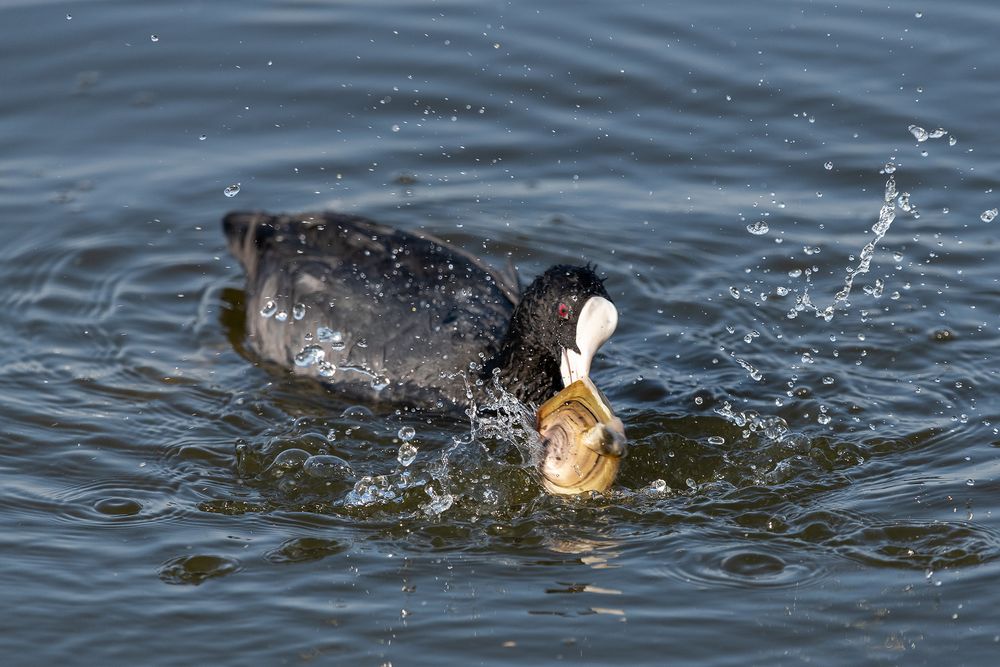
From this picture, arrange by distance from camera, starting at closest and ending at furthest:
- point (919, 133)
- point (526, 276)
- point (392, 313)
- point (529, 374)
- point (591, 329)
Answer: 1. point (591, 329)
2. point (529, 374)
3. point (392, 313)
4. point (526, 276)
5. point (919, 133)

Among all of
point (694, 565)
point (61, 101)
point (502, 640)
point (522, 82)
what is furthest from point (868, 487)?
point (61, 101)

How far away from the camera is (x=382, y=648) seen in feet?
14.4

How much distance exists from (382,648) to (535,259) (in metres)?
3.29

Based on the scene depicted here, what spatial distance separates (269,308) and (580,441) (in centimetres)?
204

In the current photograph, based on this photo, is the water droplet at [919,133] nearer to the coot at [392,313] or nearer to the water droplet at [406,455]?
the coot at [392,313]

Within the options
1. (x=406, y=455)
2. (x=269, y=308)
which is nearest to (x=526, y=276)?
(x=269, y=308)

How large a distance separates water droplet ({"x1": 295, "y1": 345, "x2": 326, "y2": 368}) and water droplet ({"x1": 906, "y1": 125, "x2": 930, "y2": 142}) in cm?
348

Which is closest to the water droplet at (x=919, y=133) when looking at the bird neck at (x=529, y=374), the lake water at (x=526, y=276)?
the lake water at (x=526, y=276)

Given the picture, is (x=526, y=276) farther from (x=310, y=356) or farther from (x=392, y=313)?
(x=310, y=356)

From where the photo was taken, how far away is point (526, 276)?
7.29 metres

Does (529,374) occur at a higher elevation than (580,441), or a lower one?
higher

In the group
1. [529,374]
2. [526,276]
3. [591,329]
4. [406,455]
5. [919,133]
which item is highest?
[919,133]

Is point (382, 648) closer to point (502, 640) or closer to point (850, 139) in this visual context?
point (502, 640)

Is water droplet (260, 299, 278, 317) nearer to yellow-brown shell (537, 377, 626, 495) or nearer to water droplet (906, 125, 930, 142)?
yellow-brown shell (537, 377, 626, 495)
